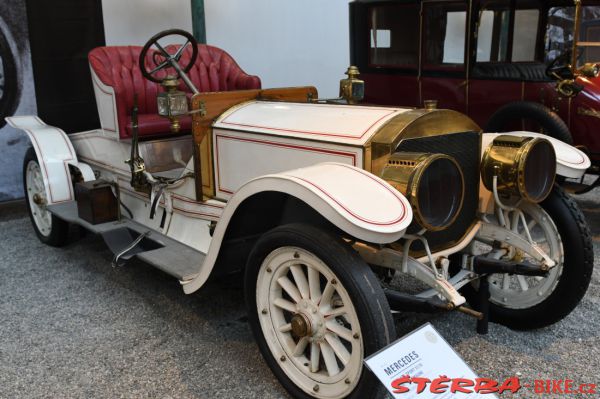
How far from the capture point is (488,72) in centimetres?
444

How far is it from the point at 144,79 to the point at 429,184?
261 centimetres

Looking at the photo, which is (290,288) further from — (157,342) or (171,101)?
(171,101)

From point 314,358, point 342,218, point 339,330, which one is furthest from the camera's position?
point 314,358

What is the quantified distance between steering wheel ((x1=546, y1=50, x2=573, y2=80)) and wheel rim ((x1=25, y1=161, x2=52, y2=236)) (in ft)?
11.7

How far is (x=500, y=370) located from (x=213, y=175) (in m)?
1.56

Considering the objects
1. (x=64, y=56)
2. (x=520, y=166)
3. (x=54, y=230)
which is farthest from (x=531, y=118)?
(x=64, y=56)

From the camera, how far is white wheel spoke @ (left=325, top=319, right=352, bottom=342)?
1829mm

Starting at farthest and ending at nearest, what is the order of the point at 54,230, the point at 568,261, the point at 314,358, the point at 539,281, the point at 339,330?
the point at 54,230
the point at 539,281
the point at 568,261
the point at 314,358
the point at 339,330

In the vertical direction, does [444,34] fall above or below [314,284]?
above

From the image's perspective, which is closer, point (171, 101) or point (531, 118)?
point (171, 101)

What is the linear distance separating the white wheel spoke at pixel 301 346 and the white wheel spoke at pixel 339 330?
4.9 inches

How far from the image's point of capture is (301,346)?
201cm

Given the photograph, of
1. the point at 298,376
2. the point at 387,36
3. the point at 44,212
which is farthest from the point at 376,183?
the point at 387,36

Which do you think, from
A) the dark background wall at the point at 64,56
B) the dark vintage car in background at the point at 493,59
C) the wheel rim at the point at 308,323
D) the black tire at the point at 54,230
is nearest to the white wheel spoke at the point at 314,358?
the wheel rim at the point at 308,323
